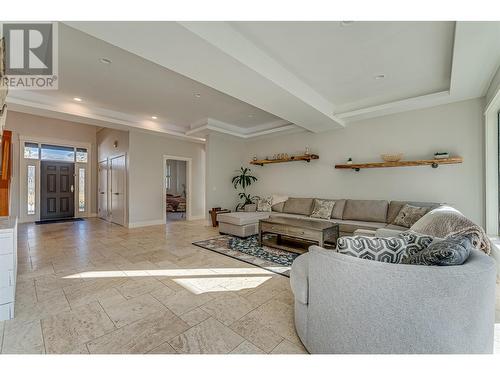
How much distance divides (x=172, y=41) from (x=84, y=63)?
1939 millimetres

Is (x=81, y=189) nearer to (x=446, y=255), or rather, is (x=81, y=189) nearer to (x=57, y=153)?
(x=57, y=153)

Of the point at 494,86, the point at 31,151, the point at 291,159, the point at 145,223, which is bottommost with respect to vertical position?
the point at 145,223

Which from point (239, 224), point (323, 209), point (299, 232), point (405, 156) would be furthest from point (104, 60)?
point (405, 156)

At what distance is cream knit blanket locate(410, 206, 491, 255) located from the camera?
208 cm

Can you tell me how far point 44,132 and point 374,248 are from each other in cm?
952

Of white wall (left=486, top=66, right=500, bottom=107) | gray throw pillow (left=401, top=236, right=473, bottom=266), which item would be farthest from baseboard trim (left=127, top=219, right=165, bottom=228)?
white wall (left=486, top=66, right=500, bottom=107)

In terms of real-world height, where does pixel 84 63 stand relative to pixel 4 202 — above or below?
above

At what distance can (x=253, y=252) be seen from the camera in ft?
12.5

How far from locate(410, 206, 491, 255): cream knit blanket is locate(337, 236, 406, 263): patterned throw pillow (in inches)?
41.1

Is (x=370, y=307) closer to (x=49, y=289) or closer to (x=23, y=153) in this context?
(x=49, y=289)

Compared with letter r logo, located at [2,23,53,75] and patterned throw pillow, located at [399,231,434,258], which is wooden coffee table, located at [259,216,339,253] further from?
letter r logo, located at [2,23,53,75]

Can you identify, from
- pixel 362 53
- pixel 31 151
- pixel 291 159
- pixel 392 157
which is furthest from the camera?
pixel 31 151

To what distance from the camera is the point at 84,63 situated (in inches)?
125
